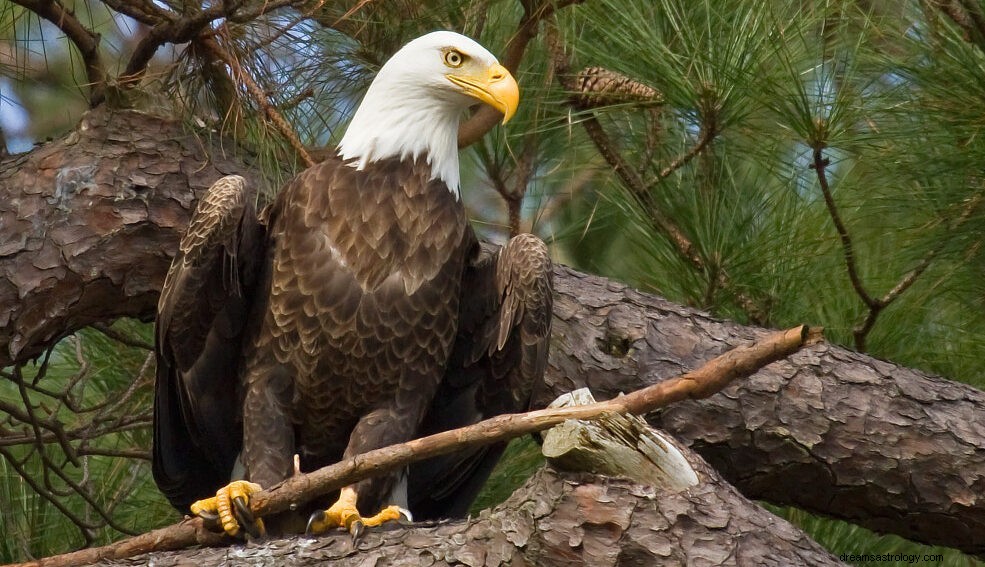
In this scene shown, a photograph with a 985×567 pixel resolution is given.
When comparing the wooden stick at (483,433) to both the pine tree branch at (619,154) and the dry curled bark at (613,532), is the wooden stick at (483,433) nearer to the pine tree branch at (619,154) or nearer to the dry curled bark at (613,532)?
the dry curled bark at (613,532)

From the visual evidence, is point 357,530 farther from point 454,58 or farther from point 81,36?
point 81,36

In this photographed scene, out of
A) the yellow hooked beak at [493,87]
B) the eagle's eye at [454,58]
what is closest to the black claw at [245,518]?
the yellow hooked beak at [493,87]

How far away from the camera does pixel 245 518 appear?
259 cm

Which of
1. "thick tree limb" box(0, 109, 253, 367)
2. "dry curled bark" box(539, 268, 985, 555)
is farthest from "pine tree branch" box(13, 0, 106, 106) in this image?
"dry curled bark" box(539, 268, 985, 555)

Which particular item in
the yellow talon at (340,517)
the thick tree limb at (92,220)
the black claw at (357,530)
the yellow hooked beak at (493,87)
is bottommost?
the yellow talon at (340,517)

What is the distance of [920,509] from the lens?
309cm

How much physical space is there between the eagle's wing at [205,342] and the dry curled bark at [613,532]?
0.89 m

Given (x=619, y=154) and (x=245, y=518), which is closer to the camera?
(x=245, y=518)

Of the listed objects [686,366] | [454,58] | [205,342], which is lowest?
[686,366]

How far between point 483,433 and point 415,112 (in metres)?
1.31

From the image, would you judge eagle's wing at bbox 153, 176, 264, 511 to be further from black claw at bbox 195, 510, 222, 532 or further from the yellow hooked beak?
the yellow hooked beak

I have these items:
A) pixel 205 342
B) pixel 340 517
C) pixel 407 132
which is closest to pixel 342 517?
pixel 340 517

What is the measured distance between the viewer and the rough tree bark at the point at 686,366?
2.98 meters

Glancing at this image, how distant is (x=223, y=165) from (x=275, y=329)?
1.79 ft
